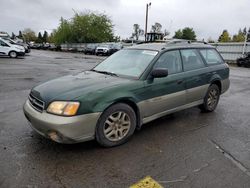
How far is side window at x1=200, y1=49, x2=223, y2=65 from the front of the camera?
5027 millimetres

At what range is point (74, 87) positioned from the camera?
128 inches

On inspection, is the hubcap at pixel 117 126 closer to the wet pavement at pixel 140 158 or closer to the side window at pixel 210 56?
the wet pavement at pixel 140 158

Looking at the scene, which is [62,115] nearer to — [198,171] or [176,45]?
[198,171]

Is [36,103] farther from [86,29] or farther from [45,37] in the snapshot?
[45,37]

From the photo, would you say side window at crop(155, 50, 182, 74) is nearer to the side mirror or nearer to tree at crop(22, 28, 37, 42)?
the side mirror

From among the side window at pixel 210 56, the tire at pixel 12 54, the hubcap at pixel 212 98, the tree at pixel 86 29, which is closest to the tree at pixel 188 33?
the tree at pixel 86 29

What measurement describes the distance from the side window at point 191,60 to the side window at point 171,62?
166 millimetres

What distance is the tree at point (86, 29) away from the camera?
43875 mm

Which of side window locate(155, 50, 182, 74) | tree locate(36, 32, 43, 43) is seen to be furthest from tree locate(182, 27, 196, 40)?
side window locate(155, 50, 182, 74)

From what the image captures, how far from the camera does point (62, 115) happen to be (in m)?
2.89

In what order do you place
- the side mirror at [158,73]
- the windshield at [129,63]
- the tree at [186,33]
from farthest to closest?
the tree at [186,33] → the windshield at [129,63] → the side mirror at [158,73]

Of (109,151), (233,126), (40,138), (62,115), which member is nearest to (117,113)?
(109,151)

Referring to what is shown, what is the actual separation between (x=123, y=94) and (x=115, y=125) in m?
0.49

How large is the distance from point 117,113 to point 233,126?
255cm
